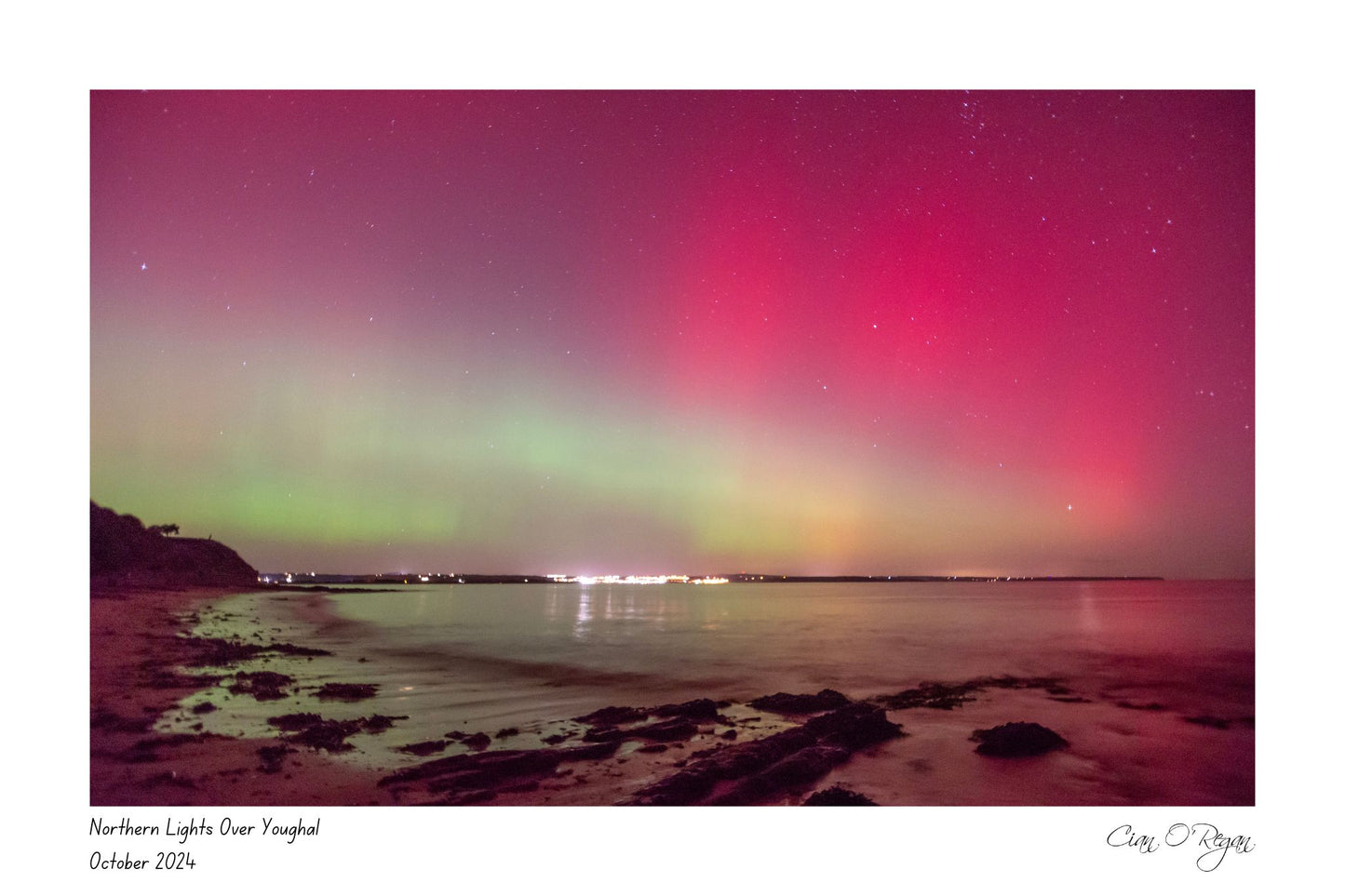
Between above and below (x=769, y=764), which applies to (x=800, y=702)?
below

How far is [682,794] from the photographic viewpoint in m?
5.52

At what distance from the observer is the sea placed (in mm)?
6668

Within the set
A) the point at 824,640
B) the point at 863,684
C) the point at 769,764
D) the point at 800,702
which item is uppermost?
the point at 769,764

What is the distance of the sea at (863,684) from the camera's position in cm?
667

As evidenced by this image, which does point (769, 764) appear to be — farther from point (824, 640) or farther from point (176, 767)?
point (824, 640)

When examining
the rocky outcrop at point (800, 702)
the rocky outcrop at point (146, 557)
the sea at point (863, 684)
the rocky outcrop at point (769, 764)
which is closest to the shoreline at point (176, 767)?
the sea at point (863, 684)

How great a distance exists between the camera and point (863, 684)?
11.1 metres

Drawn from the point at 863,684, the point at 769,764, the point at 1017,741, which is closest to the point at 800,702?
the point at 1017,741

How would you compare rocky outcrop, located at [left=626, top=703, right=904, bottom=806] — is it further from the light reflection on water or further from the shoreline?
the light reflection on water

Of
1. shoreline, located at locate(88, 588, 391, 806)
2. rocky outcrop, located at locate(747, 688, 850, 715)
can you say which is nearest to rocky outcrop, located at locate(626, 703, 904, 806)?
rocky outcrop, located at locate(747, 688, 850, 715)

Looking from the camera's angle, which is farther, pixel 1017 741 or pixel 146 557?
pixel 146 557
